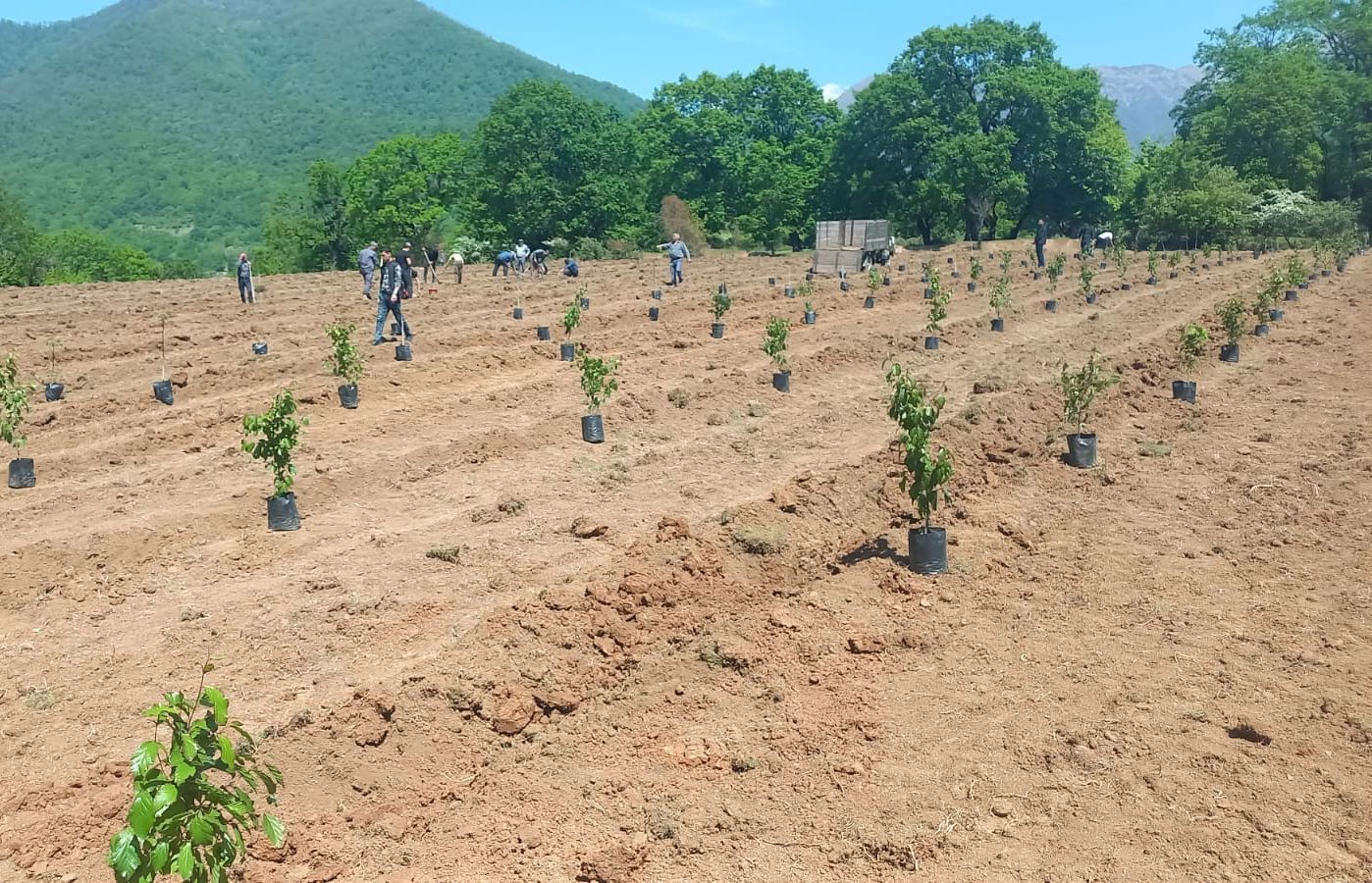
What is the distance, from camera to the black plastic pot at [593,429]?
34.9 ft

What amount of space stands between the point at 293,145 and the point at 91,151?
2413cm

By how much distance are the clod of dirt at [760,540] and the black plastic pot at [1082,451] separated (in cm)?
362

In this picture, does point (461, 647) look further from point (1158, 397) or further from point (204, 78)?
point (204, 78)

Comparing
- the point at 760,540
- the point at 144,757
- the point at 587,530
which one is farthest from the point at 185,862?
the point at 587,530

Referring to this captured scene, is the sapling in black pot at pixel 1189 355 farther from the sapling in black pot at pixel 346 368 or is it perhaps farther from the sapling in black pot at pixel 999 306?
the sapling in black pot at pixel 346 368

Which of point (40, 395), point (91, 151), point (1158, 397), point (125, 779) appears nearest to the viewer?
point (125, 779)

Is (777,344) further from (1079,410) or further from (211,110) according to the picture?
(211,110)

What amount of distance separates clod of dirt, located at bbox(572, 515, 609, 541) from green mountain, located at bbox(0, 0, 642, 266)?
3102 inches

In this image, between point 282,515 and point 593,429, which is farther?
point 593,429

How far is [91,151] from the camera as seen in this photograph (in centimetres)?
12344

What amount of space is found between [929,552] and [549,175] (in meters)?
50.1

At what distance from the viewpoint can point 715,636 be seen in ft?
19.0

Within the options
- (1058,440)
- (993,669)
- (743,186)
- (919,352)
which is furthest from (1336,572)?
(743,186)

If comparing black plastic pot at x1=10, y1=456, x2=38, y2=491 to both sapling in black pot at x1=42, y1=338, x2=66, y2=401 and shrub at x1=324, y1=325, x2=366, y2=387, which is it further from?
sapling in black pot at x1=42, y1=338, x2=66, y2=401
